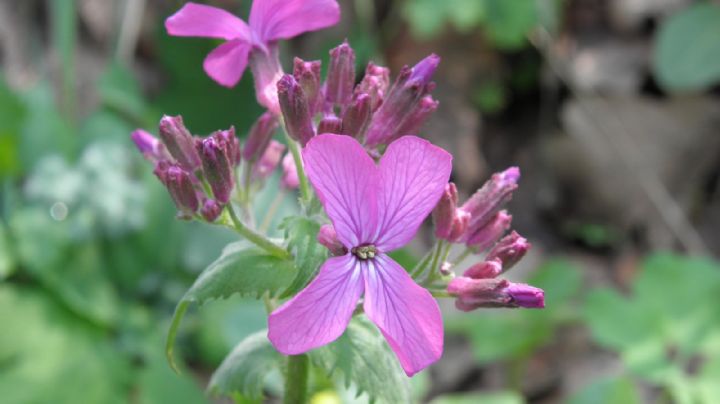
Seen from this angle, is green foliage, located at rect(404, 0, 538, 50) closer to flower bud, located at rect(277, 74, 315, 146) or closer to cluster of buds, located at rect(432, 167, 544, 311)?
cluster of buds, located at rect(432, 167, 544, 311)

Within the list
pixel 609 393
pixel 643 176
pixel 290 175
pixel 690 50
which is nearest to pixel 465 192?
pixel 643 176

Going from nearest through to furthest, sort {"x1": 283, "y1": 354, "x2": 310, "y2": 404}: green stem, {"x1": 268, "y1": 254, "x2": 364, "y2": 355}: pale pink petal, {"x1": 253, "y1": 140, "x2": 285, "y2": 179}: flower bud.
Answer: {"x1": 268, "y1": 254, "x2": 364, "y2": 355}: pale pink petal, {"x1": 283, "y1": 354, "x2": 310, "y2": 404}: green stem, {"x1": 253, "y1": 140, "x2": 285, "y2": 179}: flower bud

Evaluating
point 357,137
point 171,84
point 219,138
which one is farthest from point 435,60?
point 171,84

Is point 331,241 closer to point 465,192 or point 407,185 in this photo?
point 407,185

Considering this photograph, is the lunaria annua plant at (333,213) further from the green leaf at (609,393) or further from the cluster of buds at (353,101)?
the green leaf at (609,393)

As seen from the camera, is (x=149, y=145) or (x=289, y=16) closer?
(x=289, y=16)

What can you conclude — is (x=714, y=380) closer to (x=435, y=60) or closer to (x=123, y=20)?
(x=435, y=60)

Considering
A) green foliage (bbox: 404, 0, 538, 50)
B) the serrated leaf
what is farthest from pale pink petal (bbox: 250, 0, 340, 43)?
green foliage (bbox: 404, 0, 538, 50)
